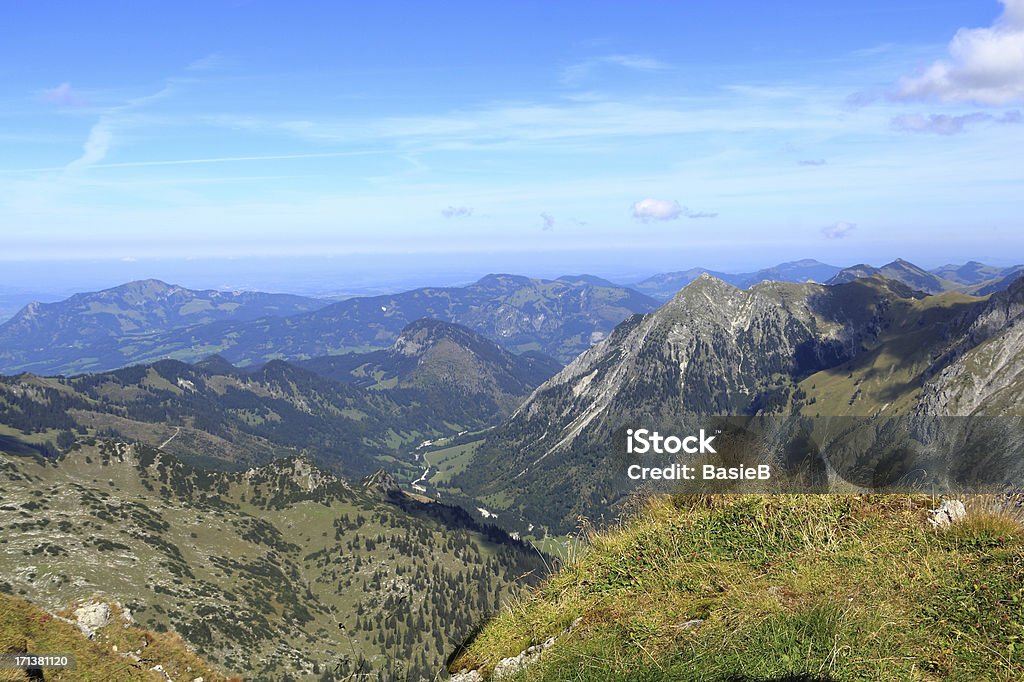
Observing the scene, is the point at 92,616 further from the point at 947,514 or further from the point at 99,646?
the point at 947,514

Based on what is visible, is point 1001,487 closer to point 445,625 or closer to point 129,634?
point 129,634

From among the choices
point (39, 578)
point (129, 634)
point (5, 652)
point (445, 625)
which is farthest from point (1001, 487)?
point (445, 625)

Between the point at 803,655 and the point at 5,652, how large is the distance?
25.6 meters

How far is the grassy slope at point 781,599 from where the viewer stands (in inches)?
266

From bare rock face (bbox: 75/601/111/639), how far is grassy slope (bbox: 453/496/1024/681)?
1005 inches

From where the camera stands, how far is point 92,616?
27562 mm

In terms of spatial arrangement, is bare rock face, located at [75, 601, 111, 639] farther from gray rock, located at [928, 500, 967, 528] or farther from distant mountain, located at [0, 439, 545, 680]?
distant mountain, located at [0, 439, 545, 680]

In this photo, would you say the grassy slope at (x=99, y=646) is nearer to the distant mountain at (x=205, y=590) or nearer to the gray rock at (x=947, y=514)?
the gray rock at (x=947, y=514)

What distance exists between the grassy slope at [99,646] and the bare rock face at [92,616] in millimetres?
638


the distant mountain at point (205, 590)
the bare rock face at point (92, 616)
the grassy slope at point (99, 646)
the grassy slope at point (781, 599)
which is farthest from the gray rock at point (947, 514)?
the distant mountain at point (205, 590)

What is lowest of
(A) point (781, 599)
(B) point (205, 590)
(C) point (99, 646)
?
(B) point (205, 590)

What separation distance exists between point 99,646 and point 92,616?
19.2ft

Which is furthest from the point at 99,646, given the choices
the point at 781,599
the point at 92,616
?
the point at 781,599

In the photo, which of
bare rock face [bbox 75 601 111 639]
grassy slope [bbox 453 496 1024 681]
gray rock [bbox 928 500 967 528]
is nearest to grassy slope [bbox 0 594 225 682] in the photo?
bare rock face [bbox 75 601 111 639]
